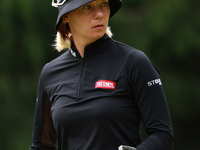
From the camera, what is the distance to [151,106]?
5.46ft

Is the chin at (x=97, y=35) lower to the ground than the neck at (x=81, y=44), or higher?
higher

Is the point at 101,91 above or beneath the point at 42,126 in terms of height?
above

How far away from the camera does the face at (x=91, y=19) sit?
180 cm

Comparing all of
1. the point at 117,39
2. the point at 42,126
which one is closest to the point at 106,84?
the point at 42,126

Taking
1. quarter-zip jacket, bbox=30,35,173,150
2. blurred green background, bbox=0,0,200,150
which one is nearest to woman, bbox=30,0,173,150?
quarter-zip jacket, bbox=30,35,173,150

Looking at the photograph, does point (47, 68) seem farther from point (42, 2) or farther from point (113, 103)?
point (42, 2)

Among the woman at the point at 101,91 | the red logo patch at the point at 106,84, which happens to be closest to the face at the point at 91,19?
the woman at the point at 101,91

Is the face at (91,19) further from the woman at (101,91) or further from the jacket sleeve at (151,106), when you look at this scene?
the jacket sleeve at (151,106)

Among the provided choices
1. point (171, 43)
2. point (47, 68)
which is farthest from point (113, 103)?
point (171, 43)

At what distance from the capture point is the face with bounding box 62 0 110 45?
180 centimetres

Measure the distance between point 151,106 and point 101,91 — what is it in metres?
0.22

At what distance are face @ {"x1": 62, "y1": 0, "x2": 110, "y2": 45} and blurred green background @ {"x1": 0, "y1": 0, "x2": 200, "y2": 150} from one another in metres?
2.40

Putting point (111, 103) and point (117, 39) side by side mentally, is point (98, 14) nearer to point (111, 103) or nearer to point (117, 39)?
point (111, 103)

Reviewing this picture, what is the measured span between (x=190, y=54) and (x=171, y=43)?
24 centimetres
